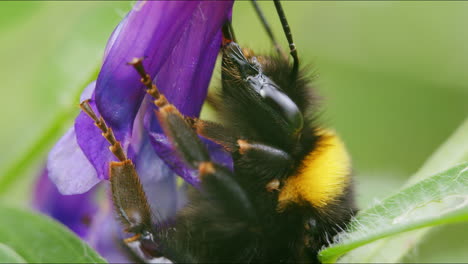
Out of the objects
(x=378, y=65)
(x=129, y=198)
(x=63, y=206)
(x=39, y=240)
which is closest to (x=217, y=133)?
(x=129, y=198)

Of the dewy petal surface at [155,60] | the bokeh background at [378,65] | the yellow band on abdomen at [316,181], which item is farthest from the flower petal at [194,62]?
the bokeh background at [378,65]

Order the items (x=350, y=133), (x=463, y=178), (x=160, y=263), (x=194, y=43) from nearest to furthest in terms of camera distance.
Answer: (x=463, y=178) → (x=194, y=43) → (x=160, y=263) → (x=350, y=133)

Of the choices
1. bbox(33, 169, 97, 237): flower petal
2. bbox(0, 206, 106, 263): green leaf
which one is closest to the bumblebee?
bbox(0, 206, 106, 263): green leaf

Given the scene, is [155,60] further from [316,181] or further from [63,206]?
[63,206]

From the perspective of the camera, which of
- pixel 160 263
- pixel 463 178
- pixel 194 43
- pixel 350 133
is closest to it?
pixel 463 178

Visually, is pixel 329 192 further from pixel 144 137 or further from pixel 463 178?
pixel 144 137

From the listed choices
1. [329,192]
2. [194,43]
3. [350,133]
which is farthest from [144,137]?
[350,133]

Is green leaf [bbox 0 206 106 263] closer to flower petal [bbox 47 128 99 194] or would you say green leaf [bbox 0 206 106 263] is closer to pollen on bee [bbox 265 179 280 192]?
flower petal [bbox 47 128 99 194]
